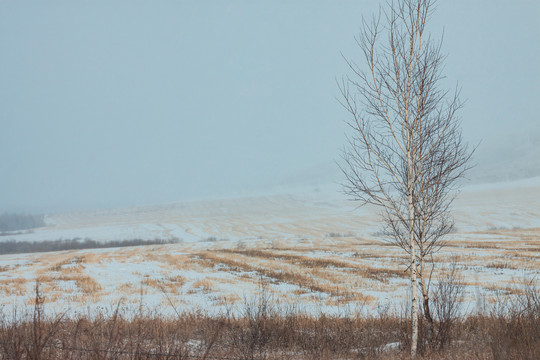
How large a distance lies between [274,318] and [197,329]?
6.81ft

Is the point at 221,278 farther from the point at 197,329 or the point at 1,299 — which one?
the point at 197,329

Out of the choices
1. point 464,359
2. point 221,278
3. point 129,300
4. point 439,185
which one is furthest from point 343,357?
point 221,278

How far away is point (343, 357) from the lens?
8.20 m

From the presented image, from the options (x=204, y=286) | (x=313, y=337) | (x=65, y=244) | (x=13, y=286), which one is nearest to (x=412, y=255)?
(x=313, y=337)

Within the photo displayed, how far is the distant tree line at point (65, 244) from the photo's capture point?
99.2 metres

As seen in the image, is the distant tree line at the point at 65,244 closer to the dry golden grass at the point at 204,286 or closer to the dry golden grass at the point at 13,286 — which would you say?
the dry golden grass at the point at 13,286

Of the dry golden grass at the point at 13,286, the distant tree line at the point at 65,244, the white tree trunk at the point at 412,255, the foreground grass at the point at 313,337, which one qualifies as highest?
the white tree trunk at the point at 412,255

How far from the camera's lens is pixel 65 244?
341ft

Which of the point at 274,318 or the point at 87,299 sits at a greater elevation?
the point at 274,318

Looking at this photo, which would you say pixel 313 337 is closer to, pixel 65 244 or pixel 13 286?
pixel 13 286

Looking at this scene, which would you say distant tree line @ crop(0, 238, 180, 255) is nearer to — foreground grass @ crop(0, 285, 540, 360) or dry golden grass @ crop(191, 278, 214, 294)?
dry golden grass @ crop(191, 278, 214, 294)

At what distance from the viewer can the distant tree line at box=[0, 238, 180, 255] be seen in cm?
9925

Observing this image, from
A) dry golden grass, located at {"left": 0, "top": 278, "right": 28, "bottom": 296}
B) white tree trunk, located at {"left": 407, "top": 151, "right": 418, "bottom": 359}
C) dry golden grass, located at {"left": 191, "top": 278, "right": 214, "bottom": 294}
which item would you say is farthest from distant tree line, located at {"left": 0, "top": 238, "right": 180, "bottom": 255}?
white tree trunk, located at {"left": 407, "top": 151, "right": 418, "bottom": 359}

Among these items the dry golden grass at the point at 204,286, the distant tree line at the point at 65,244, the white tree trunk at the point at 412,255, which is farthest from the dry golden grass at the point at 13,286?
the distant tree line at the point at 65,244
